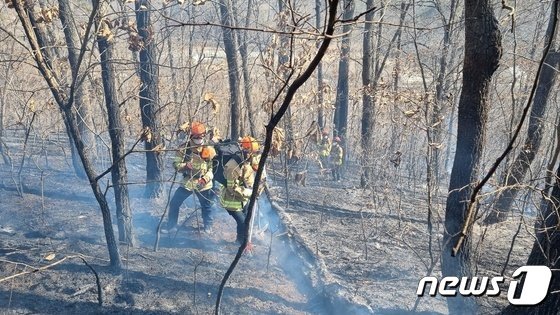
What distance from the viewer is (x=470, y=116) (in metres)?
4.54

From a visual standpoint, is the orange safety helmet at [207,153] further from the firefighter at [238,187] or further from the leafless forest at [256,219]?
the leafless forest at [256,219]

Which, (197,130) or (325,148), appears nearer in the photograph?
(197,130)

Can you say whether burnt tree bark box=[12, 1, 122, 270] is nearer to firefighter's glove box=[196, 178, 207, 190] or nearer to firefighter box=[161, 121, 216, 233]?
firefighter box=[161, 121, 216, 233]

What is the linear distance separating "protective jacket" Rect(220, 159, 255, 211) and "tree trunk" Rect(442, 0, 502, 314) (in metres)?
3.07

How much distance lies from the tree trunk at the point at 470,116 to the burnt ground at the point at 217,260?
0.72 m

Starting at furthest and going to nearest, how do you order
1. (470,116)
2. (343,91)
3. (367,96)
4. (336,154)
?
(343,91) < (336,154) < (367,96) < (470,116)

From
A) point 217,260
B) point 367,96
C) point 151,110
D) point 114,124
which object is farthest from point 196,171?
point 367,96

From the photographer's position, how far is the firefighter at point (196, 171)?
22.1 ft

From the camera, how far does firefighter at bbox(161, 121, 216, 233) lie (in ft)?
22.1

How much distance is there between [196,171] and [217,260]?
1512mm

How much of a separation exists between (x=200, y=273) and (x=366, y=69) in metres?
7.62

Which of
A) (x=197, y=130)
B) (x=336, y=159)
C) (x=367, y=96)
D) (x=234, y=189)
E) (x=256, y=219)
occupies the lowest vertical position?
(x=256, y=219)

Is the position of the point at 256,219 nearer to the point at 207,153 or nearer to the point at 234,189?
the point at 234,189

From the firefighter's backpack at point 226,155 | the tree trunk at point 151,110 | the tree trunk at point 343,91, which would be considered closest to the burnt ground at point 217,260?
the tree trunk at point 151,110
